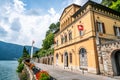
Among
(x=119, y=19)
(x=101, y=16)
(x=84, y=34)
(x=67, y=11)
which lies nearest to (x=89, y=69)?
(x=84, y=34)

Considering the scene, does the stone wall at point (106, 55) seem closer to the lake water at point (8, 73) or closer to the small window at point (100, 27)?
the small window at point (100, 27)

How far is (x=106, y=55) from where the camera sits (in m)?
15.7

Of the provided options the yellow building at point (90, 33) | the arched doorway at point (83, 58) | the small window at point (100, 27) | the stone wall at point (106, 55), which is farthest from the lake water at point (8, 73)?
the small window at point (100, 27)

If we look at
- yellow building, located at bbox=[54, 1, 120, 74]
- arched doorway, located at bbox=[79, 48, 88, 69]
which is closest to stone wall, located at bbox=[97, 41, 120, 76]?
yellow building, located at bbox=[54, 1, 120, 74]

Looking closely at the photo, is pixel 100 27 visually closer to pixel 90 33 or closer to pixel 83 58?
pixel 90 33

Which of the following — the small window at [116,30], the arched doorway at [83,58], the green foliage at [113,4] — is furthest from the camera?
the green foliage at [113,4]

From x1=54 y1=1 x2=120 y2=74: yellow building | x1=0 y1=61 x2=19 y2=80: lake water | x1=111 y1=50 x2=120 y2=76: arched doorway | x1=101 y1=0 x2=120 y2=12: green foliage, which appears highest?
x1=101 y1=0 x2=120 y2=12: green foliage

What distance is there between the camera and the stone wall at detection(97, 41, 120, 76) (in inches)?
586

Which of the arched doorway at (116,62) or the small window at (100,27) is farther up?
the small window at (100,27)

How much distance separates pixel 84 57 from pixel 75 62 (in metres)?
2.96

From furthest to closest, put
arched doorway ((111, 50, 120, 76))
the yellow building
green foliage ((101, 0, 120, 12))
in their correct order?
green foliage ((101, 0, 120, 12))
the yellow building
arched doorway ((111, 50, 120, 76))

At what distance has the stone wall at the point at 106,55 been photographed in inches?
586

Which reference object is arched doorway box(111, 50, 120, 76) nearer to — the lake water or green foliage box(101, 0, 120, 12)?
green foliage box(101, 0, 120, 12)

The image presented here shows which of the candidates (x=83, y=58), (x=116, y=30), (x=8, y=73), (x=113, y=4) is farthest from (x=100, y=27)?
(x=8, y=73)
